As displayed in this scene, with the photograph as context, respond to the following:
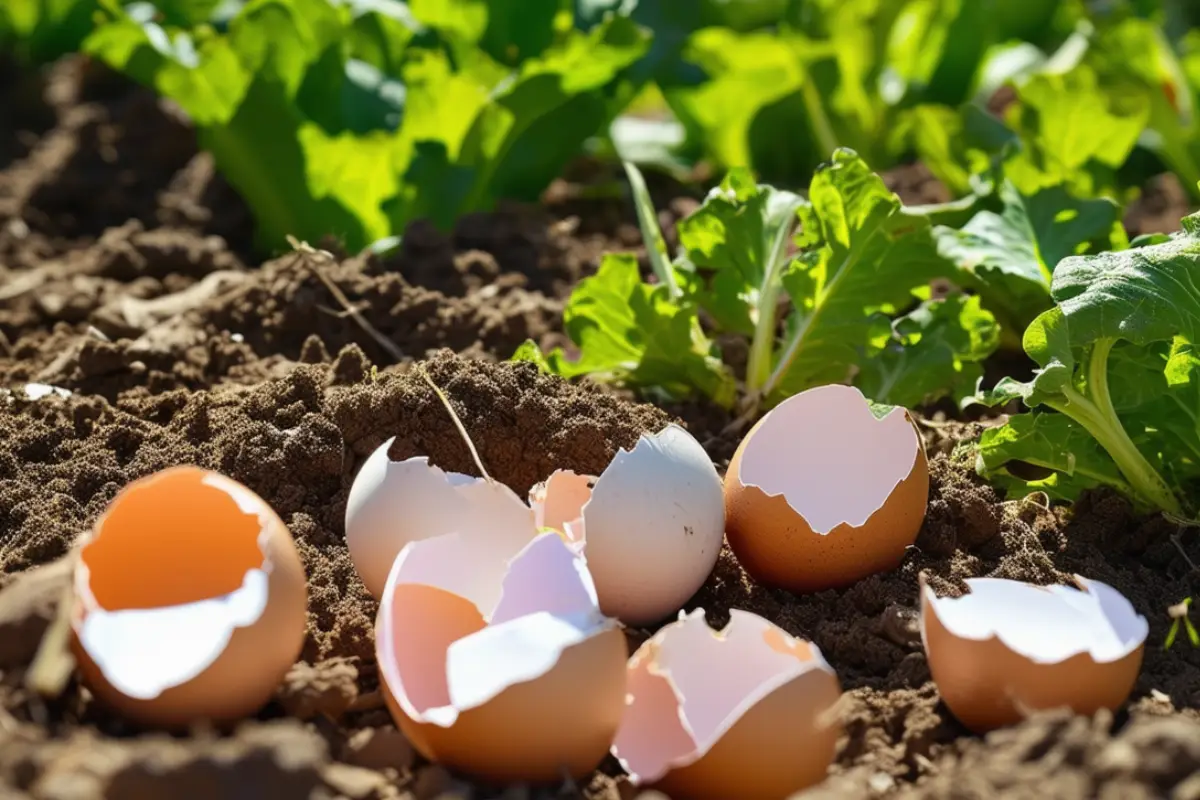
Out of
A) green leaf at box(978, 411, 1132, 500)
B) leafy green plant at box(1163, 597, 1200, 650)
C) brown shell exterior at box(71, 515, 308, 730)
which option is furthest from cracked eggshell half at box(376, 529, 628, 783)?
green leaf at box(978, 411, 1132, 500)

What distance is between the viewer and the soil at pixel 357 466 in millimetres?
1527

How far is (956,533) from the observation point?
2.25 meters

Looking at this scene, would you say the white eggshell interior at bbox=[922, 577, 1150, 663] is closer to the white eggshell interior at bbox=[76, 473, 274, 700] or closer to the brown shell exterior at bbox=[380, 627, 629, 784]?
the brown shell exterior at bbox=[380, 627, 629, 784]

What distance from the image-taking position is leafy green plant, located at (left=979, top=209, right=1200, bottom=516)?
2068mm

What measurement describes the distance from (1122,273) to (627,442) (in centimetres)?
86


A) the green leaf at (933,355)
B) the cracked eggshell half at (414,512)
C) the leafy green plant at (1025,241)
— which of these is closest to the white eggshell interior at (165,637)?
the cracked eggshell half at (414,512)

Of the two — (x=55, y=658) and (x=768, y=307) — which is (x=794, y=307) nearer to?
(x=768, y=307)

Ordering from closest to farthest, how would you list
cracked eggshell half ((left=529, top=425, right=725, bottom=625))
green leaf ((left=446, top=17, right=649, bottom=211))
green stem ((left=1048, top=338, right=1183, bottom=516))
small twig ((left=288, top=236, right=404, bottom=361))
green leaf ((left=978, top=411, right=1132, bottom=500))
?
cracked eggshell half ((left=529, top=425, right=725, bottom=625)) → green stem ((left=1048, top=338, right=1183, bottom=516)) → green leaf ((left=978, top=411, right=1132, bottom=500)) → small twig ((left=288, top=236, right=404, bottom=361)) → green leaf ((left=446, top=17, right=649, bottom=211))

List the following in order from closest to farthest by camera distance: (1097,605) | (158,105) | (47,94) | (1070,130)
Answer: (1097,605) < (1070,130) < (158,105) < (47,94)

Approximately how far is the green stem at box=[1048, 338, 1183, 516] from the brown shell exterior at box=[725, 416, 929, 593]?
0.94ft

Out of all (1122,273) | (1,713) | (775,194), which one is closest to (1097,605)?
(1122,273)

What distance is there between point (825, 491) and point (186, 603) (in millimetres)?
1049

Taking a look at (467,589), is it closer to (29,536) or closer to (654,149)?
(29,536)

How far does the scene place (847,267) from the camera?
8.54 feet
